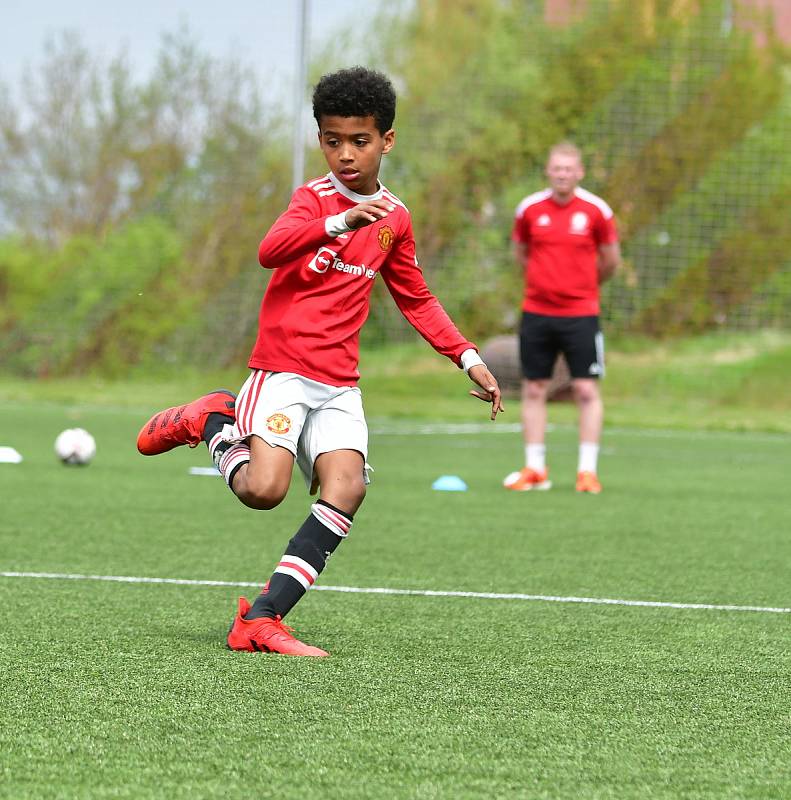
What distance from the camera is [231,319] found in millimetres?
16578

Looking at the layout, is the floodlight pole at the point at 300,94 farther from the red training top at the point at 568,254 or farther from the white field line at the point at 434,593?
the white field line at the point at 434,593

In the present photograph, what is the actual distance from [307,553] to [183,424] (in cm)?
68

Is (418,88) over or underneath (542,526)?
over

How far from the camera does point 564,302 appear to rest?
27.9ft

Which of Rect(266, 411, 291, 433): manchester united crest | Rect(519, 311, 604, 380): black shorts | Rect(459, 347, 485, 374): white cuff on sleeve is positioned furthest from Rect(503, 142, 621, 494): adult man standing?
Rect(266, 411, 291, 433): manchester united crest

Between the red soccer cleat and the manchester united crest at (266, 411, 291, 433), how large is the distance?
0.34 meters

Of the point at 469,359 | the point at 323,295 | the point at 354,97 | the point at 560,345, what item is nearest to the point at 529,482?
the point at 560,345

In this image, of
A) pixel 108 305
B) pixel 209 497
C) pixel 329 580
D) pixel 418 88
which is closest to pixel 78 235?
pixel 108 305

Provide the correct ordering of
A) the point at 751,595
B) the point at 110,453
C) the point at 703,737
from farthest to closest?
the point at 110,453 → the point at 751,595 → the point at 703,737

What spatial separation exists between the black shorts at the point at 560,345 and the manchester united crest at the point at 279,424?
15.4 feet

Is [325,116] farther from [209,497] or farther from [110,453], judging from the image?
[110,453]

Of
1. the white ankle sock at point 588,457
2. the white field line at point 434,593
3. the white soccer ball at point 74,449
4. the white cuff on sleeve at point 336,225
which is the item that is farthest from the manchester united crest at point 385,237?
the white soccer ball at point 74,449

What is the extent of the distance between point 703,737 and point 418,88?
15.1 metres

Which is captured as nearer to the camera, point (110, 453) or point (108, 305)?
point (110, 453)
